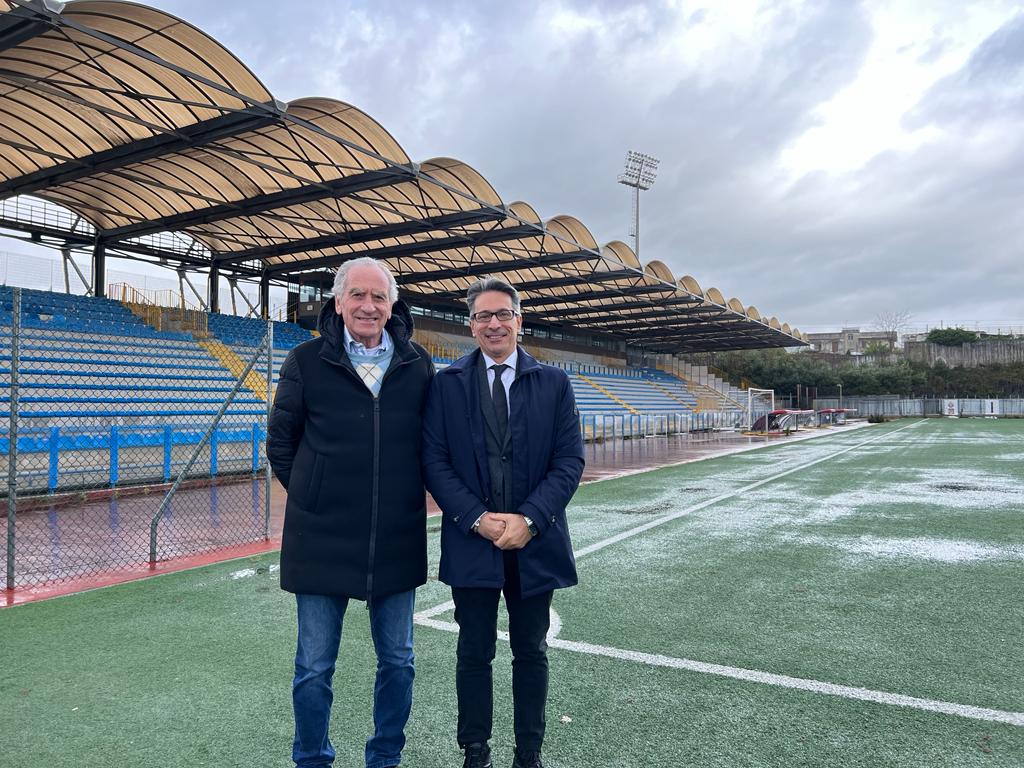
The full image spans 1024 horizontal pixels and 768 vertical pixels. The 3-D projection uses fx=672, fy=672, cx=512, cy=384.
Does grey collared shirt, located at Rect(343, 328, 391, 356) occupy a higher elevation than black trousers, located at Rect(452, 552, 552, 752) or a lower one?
higher

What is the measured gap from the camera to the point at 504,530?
8.23 ft

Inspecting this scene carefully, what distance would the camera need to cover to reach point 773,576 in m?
5.61

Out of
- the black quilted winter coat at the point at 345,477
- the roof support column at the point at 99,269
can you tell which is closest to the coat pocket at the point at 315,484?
the black quilted winter coat at the point at 345,477

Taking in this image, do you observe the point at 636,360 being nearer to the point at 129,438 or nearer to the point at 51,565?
the point at 129,438

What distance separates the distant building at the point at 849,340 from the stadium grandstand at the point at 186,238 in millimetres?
64235

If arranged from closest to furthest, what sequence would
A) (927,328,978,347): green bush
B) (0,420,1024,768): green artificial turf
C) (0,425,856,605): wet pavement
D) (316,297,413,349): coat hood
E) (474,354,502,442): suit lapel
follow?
(316,297,413,349): coat hood, (474,354,502,442): suit lapel, (0,420,1024,768): green artificial turf, (0,425,856,605): wet pavement, (927,328,978,347): green bush

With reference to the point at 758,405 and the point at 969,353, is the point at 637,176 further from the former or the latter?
the point at 969,353

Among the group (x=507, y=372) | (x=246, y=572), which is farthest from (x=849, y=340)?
(x=507, y=372)

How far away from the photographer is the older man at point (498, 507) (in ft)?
8.37

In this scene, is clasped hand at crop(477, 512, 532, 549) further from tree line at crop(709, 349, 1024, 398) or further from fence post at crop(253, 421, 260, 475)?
tree line at crop(709, 349, 1024, 398)

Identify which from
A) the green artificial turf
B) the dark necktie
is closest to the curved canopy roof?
the green artificial turf

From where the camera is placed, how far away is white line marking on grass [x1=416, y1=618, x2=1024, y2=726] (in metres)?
3.04

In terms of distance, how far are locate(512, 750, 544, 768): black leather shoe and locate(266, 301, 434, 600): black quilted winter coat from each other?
30.2 inches

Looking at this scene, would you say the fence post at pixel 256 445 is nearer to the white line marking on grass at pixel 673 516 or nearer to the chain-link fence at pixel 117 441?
the chain-link fence at pixel 117 441
